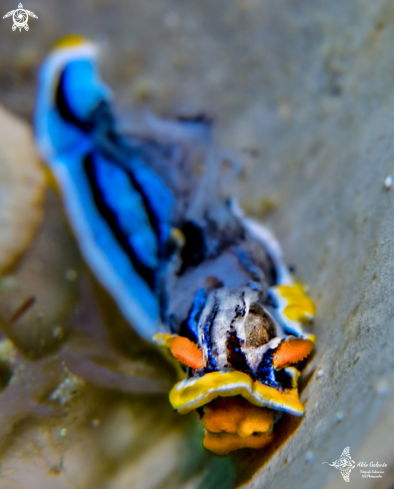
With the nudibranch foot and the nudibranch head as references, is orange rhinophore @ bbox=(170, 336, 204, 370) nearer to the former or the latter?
the nudibranch head

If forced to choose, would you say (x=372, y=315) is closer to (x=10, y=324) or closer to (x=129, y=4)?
(x=10, y=324)

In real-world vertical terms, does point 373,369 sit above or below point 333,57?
below

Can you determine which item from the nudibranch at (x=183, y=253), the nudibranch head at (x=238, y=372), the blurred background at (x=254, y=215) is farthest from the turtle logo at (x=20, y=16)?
the nudibranch head at (x=238, y=372)

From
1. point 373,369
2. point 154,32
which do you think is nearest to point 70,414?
point 373,369

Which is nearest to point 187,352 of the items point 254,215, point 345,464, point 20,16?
point 345,464

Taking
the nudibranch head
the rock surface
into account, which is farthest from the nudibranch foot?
the rock surface

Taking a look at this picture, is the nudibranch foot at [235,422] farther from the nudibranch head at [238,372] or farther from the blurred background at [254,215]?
the blurred background at [254,215]

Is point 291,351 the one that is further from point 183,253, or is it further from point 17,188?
point 17,188
